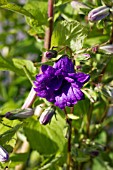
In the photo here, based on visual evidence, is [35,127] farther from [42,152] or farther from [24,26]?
[24,26]

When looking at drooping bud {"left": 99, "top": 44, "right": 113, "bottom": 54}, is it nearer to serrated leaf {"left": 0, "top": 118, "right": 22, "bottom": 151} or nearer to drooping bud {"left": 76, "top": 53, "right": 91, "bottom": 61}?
drooping bud {"left": 76, "top": 53, "right": 91, "bottom": 61}

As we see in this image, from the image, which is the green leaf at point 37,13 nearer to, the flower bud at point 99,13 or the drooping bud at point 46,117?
the flower bud at point 99,13

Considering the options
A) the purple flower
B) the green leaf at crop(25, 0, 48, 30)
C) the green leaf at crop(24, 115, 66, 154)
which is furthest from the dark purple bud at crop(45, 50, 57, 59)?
the green leaf at crop(24, 115, 66, 154)

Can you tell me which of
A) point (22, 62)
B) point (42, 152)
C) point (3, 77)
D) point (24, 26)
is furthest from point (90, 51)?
point (3, 77)

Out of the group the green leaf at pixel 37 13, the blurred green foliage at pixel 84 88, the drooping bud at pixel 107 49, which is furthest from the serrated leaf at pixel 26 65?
the drooping bud at pixel 107 49

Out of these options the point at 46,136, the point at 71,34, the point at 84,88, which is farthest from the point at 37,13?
the point at 46,136

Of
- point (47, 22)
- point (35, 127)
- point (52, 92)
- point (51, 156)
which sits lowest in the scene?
point (51, 156)
